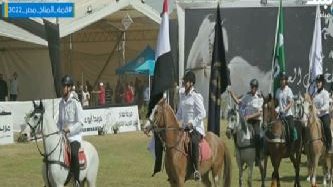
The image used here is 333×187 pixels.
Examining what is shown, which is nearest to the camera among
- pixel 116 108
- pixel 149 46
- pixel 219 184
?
pixel 219 184

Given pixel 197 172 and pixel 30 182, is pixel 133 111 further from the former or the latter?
pixel 197 172

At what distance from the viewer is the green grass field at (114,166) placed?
18906 mm

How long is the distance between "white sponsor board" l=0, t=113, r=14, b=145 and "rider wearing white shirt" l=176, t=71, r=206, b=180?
14.3 m

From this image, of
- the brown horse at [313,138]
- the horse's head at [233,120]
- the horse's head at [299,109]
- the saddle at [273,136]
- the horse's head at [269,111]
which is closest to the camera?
the horse's head at [233,120]

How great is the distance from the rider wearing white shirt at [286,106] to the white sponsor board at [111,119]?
13.5m

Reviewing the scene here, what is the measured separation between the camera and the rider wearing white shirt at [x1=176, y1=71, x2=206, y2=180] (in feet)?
46.3

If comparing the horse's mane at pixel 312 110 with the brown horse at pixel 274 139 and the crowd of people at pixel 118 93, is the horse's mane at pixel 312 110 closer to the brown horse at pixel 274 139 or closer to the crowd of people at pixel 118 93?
the brown horse at pixel 274 139

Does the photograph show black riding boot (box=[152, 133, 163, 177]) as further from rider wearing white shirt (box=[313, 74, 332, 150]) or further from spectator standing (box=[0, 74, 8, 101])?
spectator standing (box=[0, 74, 8, 101])

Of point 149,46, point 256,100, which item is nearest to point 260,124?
point 256,100

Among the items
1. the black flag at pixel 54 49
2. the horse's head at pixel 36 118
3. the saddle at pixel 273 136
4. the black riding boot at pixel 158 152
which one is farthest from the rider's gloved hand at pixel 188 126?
the black flag at pixel 54 49

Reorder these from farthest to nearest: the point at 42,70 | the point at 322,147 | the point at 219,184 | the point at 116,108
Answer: the point at 42,70 → the point at 116,108 → the point at 322,147 → the point at 219,184

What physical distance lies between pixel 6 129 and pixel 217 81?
11933 mm

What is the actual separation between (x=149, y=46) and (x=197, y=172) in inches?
1261

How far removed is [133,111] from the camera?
3428 centimetres
